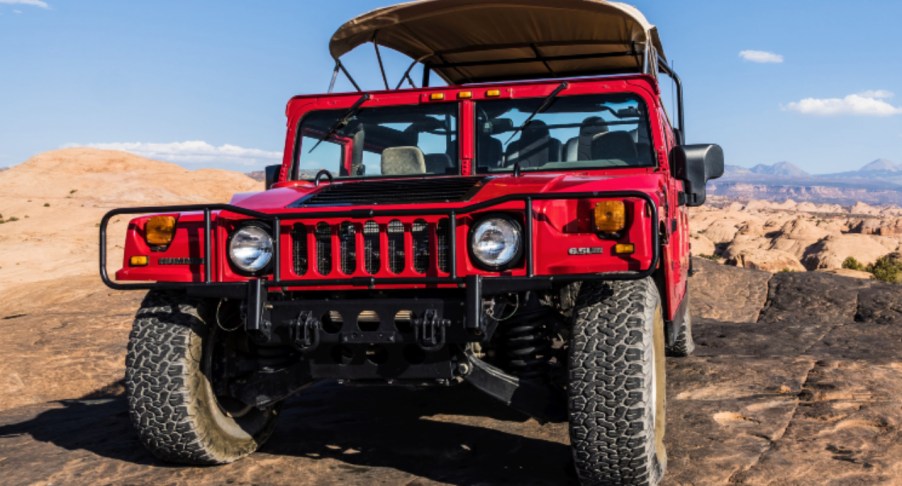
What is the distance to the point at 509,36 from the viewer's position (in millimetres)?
7090

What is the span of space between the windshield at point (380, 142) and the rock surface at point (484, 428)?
154 cm

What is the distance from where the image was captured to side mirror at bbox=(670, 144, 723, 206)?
498 cm

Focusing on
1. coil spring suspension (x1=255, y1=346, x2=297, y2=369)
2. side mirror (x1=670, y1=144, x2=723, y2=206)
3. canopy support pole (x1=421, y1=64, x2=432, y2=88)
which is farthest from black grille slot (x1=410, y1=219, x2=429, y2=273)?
canopy support pole (x1=421, y1=64, x2=432, y2=88)

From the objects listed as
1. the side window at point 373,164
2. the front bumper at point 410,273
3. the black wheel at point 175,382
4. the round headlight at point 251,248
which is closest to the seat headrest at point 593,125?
the side window at point 373,164

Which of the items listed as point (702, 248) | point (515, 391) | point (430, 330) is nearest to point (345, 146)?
point (430, 330)

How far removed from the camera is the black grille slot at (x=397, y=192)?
4141 millimetres

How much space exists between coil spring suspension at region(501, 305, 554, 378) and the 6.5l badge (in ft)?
1.44

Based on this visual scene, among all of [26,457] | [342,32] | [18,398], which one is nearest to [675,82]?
[342,32]

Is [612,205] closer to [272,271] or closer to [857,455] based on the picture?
[272,271]

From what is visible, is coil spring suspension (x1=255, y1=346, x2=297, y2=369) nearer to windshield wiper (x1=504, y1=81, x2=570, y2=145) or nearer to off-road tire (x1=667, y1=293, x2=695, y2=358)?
windshield wiper (x1=504, y1=81, x2=570, y2=145)

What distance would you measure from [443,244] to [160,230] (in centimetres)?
142

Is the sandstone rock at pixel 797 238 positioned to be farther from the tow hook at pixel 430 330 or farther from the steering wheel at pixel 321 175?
the tow hook at pixel 430 330

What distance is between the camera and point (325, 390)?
654 cm

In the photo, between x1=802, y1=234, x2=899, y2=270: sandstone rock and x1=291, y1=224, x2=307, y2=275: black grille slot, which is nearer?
Answer: x1=291, y1=224, x2=307, y2=275: black grille slot
